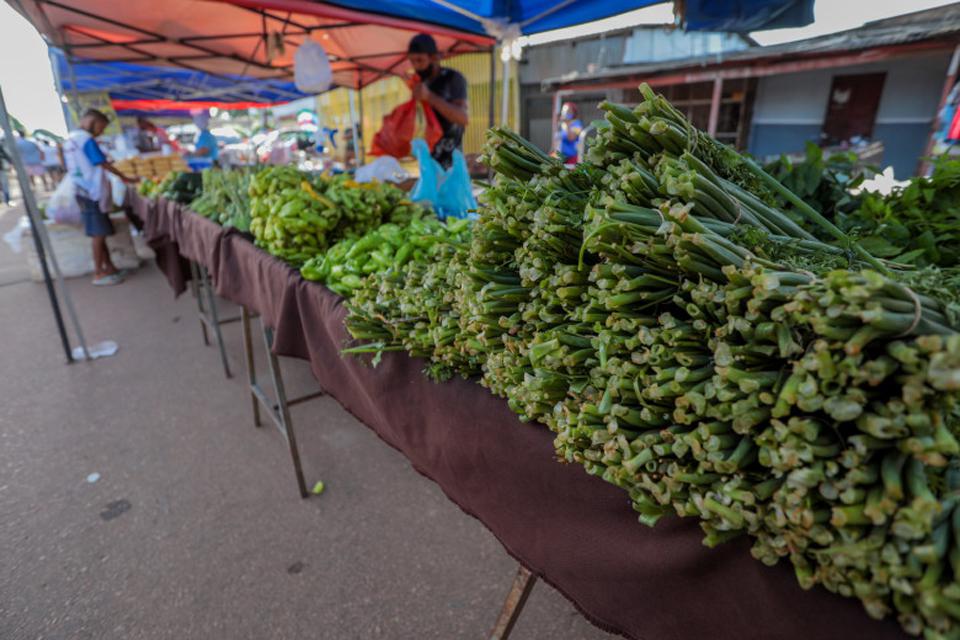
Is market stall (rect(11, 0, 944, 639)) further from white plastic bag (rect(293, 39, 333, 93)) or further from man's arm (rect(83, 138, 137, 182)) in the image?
man's arm (rect(83, 138, 137, 182))

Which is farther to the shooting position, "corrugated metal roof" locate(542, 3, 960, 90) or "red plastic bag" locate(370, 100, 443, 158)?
"corrugated metal roof" locate(542, 3, 960, 90)

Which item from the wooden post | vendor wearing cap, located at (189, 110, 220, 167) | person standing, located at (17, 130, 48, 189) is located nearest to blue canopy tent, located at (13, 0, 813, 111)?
vendor wearing cap, located at (189, 110, 220, 167)

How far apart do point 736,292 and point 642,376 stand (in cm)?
21

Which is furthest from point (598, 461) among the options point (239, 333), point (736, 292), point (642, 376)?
point (239, 333)

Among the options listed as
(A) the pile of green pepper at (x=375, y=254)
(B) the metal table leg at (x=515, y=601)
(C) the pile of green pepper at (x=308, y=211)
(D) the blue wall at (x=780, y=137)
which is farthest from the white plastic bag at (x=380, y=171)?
(D) the blue wall at (x=780, y=137)

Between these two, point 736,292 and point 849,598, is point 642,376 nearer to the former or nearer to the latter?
point 736,292

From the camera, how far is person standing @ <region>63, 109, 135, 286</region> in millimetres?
5844

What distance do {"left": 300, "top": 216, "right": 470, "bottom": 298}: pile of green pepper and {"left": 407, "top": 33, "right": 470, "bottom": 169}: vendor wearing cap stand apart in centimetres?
224

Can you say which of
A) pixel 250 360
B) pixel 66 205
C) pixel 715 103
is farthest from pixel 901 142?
pixel 66 205

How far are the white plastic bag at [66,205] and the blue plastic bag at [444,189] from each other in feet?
17.9

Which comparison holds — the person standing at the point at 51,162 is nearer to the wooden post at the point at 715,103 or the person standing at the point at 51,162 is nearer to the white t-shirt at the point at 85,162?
the white t-shirt at the point at 85,162

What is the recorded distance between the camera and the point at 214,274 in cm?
331

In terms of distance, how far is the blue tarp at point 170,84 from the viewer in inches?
387

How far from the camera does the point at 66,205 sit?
20.4ft
